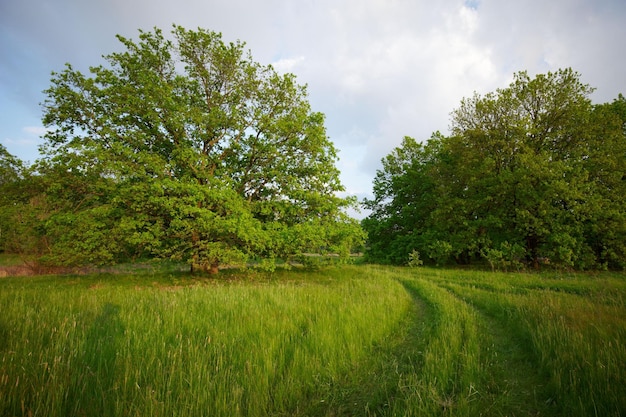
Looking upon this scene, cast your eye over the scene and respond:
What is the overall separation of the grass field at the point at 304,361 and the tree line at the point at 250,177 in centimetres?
581

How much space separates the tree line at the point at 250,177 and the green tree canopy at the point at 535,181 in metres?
0.13

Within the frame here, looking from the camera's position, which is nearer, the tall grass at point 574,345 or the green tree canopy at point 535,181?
the tall grass at point 574,345

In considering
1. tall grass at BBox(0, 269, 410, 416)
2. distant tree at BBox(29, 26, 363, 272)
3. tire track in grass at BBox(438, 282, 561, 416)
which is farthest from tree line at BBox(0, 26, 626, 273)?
tire track in grass at BBox(438, 282, 561, 416)

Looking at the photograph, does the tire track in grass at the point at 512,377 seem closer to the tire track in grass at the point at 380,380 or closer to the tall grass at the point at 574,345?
the tall grass at the point at 574,345

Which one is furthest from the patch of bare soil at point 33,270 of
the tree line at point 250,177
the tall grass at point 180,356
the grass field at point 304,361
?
the grass field at point 304,361

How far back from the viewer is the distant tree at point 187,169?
11219 mm

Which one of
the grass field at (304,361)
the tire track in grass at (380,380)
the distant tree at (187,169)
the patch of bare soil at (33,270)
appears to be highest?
the distant tree at (187,169)

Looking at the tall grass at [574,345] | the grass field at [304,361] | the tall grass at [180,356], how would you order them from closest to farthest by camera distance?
the tall grass at [180,356], the grass field at [304,361], the tall grass at [574,345]

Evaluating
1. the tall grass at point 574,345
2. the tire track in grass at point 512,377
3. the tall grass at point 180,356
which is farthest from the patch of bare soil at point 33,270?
the tall grass at point 574,345

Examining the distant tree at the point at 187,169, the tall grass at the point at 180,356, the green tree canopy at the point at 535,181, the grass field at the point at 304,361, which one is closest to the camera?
the tall grass at the point at 180,356

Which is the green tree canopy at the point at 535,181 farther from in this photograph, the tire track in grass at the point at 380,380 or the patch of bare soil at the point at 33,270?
the patch of bare soil at the point at 33,270

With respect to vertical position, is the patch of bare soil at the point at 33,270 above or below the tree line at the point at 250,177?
below

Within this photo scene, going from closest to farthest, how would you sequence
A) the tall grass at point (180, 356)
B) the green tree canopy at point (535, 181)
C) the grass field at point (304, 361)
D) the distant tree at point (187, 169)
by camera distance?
the tall grass at point (180, 356), the grass field at point (304, 361), the distant tree at point (187, 169), the green tree canopy at point (535, 181)

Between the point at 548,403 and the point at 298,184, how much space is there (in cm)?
1290
